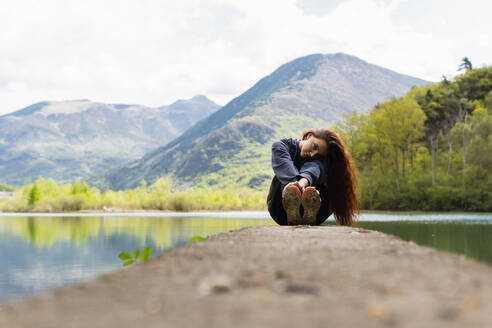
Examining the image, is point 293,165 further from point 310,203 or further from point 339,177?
point 339,177

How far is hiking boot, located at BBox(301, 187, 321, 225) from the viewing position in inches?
182

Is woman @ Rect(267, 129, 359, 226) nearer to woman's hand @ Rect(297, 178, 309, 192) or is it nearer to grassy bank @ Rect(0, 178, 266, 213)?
woman's hand @ Rect(297, 178, 309, 192)

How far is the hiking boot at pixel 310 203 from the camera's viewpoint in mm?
4629

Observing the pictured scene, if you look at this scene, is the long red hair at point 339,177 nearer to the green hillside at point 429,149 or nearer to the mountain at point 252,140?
the green hillside at point 429,149

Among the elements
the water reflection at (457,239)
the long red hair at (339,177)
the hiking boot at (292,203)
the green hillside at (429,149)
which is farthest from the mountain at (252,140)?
the hiking boot at (292,203)

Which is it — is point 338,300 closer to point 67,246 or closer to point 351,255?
point 351,255

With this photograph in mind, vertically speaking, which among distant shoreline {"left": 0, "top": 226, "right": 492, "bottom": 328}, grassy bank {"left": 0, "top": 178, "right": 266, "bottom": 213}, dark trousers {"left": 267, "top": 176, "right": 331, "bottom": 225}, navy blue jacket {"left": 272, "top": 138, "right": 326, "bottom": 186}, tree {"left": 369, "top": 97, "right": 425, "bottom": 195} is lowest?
grassy bank {"left": 0, "top": 178, "right": 266, "bottom": 213}

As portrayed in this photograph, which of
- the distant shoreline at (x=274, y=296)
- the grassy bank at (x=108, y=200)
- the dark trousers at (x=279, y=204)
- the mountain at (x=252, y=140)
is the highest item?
the mountain at (x=252, y=140)

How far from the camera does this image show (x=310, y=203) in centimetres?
471

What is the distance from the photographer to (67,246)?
354 inches

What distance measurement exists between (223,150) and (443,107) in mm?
120425

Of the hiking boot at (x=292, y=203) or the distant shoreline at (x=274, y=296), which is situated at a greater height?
the hiking boot at (x=292, y=203)

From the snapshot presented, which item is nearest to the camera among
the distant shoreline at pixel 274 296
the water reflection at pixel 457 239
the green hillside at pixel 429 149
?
the distant shoreline at pixel 274 296

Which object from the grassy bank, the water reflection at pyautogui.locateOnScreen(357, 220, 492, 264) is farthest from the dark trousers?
the grassy bank
